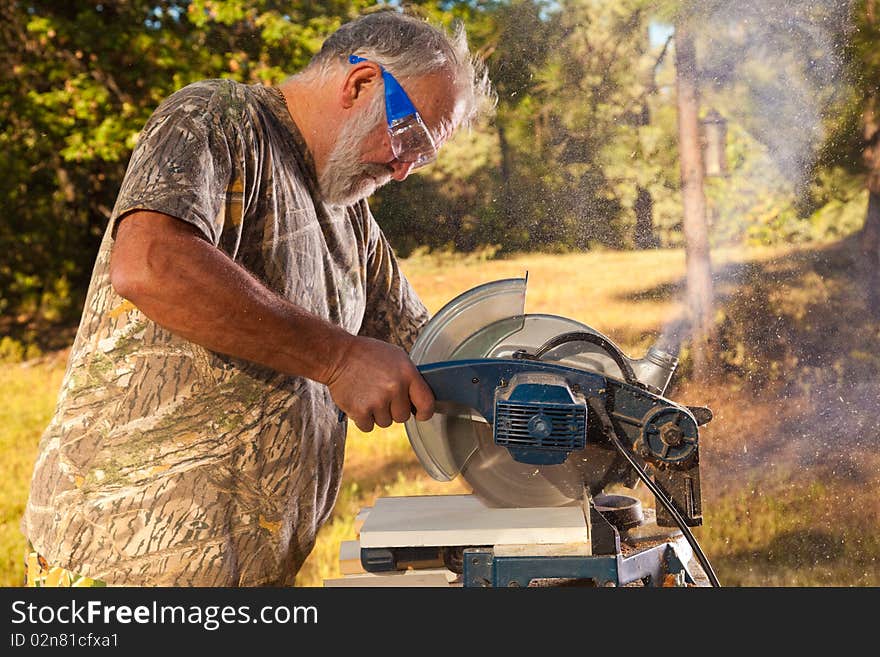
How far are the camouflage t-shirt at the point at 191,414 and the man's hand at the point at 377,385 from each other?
10.3 inches

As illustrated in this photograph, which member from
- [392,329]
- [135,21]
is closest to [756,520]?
[392,329]

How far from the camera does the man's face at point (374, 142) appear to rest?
1.78 m

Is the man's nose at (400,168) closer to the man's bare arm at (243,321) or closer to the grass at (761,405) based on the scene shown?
the man's bare arm at (243,321)

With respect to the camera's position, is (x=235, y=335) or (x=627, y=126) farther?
(x=627, y=126)

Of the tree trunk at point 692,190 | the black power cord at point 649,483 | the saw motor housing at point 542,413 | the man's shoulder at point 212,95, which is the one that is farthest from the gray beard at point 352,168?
the tree trunk at point 692,190

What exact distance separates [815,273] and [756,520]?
1245 millimetres

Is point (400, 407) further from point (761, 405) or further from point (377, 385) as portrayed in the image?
point (761, 405)

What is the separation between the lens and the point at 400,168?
1884 millimetres

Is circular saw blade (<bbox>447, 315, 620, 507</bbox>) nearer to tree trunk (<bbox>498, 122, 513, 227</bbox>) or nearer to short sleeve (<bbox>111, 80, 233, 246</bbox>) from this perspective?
short sleeve (<bbox>111, 80, 233, 246</bbox>)

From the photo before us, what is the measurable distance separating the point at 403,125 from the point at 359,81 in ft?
0.37

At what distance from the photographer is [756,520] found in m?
4.41

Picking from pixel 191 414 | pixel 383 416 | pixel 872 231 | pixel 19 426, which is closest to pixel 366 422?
pixel 383 416

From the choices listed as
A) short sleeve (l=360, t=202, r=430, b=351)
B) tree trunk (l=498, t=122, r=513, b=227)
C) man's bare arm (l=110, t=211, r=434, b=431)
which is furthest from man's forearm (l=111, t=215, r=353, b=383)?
tree trunk (l=498, t=122, r=513, b=227)

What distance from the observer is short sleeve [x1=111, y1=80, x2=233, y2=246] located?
4.83ft
